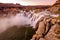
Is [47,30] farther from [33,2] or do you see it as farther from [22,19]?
[33,2]

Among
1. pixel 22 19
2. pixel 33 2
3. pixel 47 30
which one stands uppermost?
pixel 33 2

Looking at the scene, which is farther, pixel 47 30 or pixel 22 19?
pixel 22 19

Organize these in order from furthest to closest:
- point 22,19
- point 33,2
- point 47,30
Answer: point 33,2, point 22,19, point 47,30

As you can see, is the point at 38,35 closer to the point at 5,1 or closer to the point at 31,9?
the point at 31,9

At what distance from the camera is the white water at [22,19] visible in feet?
13.4

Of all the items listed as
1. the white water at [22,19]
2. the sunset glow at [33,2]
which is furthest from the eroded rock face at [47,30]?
the sunset glow at [33,2]

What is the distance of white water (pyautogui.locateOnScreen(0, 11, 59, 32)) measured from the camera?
4074 millimetres

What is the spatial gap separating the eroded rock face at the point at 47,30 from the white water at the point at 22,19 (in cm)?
18

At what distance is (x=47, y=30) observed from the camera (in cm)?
391

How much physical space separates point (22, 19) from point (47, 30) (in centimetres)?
71

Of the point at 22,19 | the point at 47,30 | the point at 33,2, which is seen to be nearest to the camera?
the point at 47,30

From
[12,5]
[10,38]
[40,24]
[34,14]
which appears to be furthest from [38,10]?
[10,38]

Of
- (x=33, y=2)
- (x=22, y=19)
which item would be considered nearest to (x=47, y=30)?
(x=22, y=19)

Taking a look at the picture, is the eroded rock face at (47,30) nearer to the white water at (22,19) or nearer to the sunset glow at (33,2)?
the white water at (22,19)
